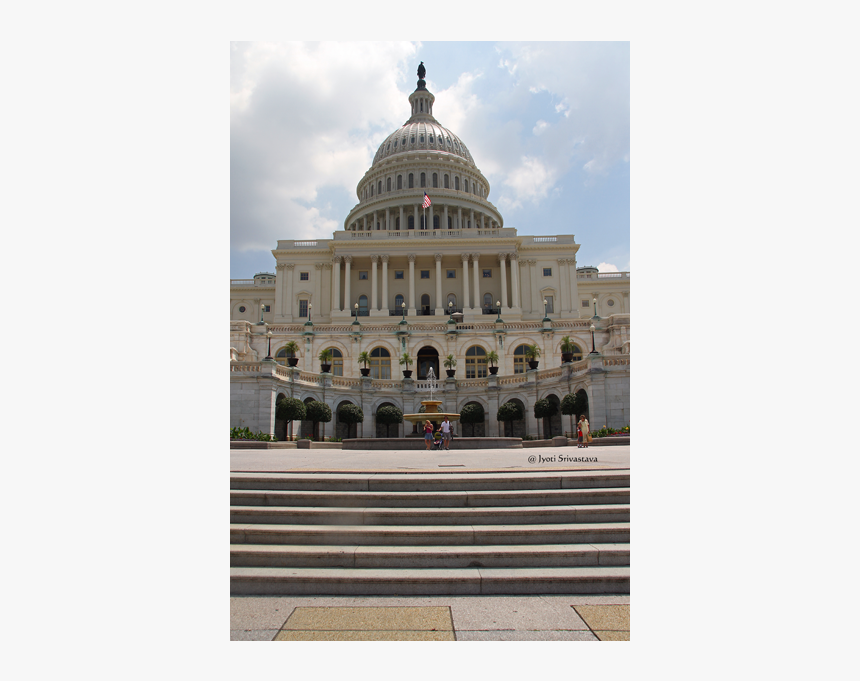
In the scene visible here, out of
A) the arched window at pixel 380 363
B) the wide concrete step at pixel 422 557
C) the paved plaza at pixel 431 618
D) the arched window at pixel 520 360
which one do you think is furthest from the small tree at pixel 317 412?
the paved plaza at pixel 431 618

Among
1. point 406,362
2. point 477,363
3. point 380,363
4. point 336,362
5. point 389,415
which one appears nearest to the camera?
point 389,415

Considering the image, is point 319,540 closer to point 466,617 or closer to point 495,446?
point 466,617

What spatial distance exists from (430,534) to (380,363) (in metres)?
45.7

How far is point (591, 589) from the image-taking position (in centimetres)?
646

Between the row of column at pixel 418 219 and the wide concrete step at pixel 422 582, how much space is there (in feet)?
301

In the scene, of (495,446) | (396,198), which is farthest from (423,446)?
(396,198)

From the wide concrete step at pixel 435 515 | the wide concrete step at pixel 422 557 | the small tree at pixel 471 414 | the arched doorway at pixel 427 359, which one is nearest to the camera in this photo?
the wide concrete step at pixel 422 557

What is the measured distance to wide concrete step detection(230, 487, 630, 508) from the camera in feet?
26.6

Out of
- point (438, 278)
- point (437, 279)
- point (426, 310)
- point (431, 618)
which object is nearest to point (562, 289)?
point (438, 278)

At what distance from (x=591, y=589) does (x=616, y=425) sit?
26960 millimetres

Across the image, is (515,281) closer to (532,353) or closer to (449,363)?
(532,353)

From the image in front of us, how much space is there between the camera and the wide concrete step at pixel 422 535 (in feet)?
23.4

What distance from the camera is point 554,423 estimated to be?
39.1 metres

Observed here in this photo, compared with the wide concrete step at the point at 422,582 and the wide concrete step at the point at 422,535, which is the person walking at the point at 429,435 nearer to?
the wide concrete step at the point at 422,535
